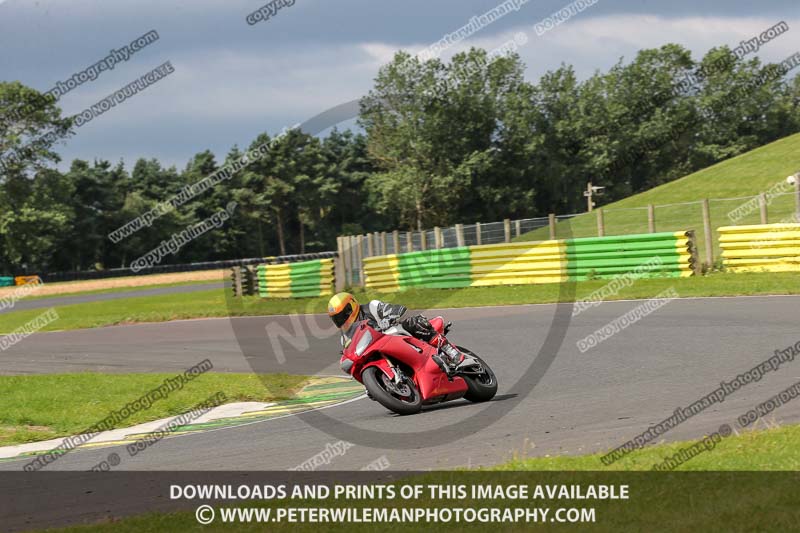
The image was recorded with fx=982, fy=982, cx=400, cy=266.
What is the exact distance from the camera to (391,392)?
10.7 meters

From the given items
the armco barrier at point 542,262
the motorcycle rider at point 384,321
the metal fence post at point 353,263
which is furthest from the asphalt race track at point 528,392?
the metal fence post at point 353,263

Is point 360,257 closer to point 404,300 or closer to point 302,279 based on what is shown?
point 302,279

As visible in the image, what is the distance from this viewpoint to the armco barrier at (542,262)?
82.3ft

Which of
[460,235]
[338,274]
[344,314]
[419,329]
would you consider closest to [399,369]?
[419,329]

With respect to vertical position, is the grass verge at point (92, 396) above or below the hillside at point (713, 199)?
below

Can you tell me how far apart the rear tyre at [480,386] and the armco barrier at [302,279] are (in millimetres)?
22781

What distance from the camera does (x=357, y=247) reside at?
117 feet

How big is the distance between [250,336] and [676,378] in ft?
46.8

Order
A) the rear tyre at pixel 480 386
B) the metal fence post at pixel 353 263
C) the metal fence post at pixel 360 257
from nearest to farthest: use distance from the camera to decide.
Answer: the rear tyre at pixel 480 386, the metal fence post at pixel 360 257, the metal fence post at pixel 353 263

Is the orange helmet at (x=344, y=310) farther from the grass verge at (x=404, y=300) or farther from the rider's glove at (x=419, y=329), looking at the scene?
the grass verge at (x=404, y=300)

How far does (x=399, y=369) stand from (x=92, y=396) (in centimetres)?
650
